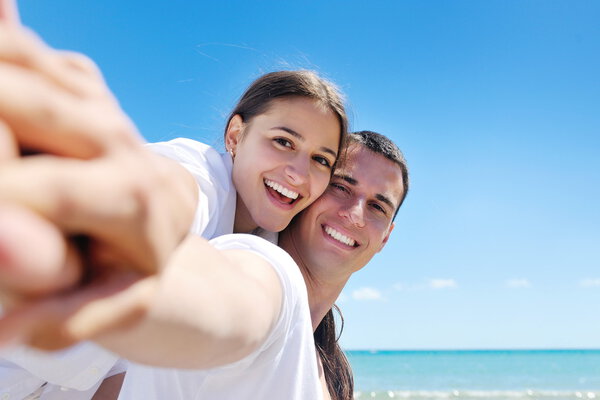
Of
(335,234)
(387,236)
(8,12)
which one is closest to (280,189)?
(335,234)

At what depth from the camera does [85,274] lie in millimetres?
587

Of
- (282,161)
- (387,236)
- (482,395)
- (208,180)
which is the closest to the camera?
(208,180)

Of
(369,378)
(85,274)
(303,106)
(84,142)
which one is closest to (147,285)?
(85,274)

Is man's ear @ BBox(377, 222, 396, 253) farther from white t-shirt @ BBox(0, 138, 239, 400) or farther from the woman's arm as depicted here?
the woman's arm

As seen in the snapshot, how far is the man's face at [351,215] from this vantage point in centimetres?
360

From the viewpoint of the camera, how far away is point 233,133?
3459mm

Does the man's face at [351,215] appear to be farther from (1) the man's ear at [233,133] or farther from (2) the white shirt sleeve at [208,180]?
(2) the white shirt sleeve at [208,180]

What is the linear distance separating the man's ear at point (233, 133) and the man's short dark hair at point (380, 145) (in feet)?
2.68

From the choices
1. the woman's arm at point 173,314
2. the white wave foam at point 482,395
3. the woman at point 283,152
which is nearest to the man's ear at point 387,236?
the woman at point 283,152

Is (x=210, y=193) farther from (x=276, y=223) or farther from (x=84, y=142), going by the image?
(x=84, y=142)

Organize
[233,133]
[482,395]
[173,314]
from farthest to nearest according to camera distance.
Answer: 1. [482,395]
2. [233,133]
3. [173,314]

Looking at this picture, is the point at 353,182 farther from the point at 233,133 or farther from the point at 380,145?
the point at 233,133

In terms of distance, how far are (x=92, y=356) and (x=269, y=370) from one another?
2.81 ft

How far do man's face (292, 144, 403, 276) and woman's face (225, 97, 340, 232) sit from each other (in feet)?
1.35
